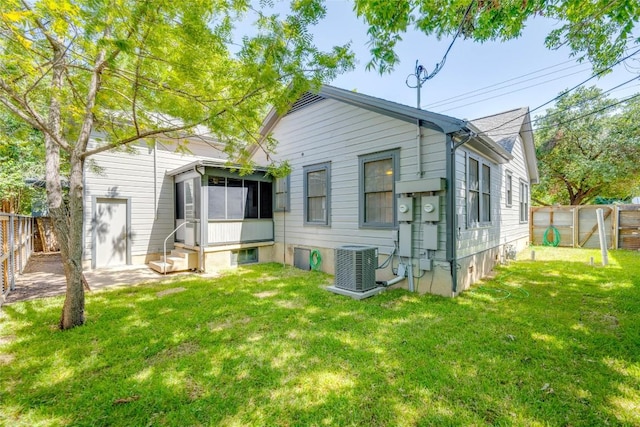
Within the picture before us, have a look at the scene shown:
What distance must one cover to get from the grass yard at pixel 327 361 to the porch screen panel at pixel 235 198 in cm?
326

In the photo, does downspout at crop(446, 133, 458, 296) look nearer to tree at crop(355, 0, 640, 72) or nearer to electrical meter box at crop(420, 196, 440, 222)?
electrical meter box at crop(420, 196, 440, 222)

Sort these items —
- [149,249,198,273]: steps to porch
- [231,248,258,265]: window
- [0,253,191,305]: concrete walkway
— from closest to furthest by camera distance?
[0,253,191,305]: concrete walkway < [149,249,198,273]: steps to porch < [231,248,258,265]: window

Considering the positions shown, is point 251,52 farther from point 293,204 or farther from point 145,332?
point 293,204

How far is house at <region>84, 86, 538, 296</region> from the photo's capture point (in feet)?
17.0

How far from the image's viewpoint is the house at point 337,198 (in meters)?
5.19

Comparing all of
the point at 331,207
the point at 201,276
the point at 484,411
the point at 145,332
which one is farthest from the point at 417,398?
the point at 201,276

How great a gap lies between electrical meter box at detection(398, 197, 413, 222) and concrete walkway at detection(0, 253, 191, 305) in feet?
19.1

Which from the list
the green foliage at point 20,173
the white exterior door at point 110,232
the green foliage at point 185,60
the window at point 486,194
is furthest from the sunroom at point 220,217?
the window at point 486,194

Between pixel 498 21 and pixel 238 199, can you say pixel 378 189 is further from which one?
pixel 238 199

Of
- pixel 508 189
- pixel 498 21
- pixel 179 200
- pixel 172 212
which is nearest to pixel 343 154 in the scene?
pixel 498 21

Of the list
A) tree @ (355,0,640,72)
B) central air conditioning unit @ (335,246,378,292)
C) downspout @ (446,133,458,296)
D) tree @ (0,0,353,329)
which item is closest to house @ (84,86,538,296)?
downspout @ (446,133,458,296)

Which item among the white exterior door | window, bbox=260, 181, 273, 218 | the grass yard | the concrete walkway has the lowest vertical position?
the grass yard

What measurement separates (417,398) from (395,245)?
350 centimetres

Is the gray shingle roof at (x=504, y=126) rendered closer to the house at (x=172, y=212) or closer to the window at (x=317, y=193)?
the window at (x=317, y=193)
